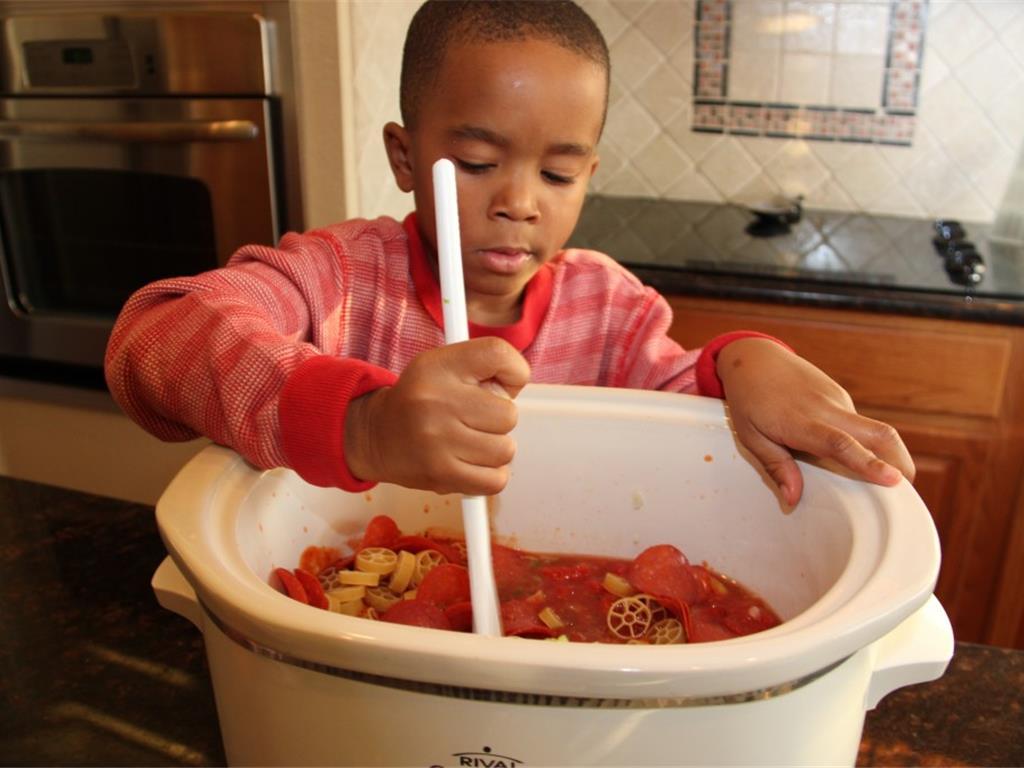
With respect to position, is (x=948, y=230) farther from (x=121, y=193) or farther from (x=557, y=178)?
(x=121, y=193)

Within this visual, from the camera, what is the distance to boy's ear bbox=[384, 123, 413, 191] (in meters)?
0.80

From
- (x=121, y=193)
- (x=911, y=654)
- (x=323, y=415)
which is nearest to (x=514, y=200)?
(x=323, y=415)

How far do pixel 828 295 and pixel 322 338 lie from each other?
2.67 ft

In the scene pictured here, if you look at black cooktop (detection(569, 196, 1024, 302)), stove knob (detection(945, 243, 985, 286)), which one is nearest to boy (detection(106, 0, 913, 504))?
black cooktop (detection(569, 196, 1024, 302))

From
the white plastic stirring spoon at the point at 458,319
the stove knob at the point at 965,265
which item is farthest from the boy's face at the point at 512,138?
the stove knob at the point at 965,265

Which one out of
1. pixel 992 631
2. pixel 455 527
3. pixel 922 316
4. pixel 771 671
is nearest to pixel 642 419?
pixel 455 527

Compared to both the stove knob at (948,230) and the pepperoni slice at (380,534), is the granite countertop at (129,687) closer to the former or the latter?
the pepperoni slice at (380,534)

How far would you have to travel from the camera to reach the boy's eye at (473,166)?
2.28 feet

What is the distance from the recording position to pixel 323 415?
482 millimetres

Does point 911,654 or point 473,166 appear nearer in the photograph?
point 911,654

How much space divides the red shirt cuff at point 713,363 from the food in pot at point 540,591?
145mm

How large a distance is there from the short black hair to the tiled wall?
115cm

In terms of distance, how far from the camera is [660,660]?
1.14 feet

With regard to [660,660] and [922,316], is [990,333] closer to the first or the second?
[922,316]
